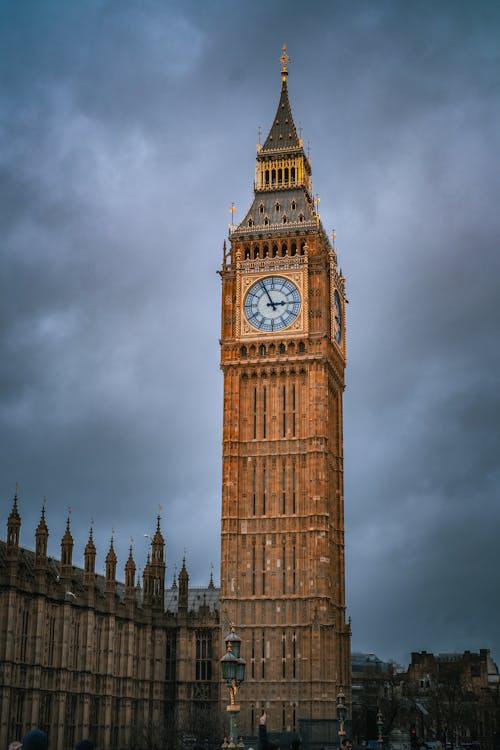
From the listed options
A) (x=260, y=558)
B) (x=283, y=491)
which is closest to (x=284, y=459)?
(x=283, y=491)

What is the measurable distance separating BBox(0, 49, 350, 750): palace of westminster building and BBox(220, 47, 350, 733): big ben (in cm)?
10

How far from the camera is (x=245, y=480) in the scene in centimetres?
8100

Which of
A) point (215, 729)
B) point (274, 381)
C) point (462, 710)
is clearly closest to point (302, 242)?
point (274, 381)

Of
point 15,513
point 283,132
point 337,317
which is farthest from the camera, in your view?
point 283,132

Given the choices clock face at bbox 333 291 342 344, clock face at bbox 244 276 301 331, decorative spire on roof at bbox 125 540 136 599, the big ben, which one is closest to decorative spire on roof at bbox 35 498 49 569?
decorative spire on roof at bbox 125 540 136 599

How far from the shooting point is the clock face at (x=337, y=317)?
85.9 metres

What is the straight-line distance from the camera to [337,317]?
8769 centimetres

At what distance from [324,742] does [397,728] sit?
3786 cm

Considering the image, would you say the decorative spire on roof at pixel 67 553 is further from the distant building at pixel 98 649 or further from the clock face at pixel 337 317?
the clock face at pixel 337 317

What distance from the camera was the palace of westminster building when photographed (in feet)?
236

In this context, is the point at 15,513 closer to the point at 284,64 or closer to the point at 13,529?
the point at 13,529

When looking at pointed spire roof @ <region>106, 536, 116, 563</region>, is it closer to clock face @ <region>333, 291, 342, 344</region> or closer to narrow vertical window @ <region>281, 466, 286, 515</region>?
narrow vertical window @ <region>281, 466, 286, 515</region>

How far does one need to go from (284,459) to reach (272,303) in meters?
12.5

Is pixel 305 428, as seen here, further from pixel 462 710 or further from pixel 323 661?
pixel 462 710
